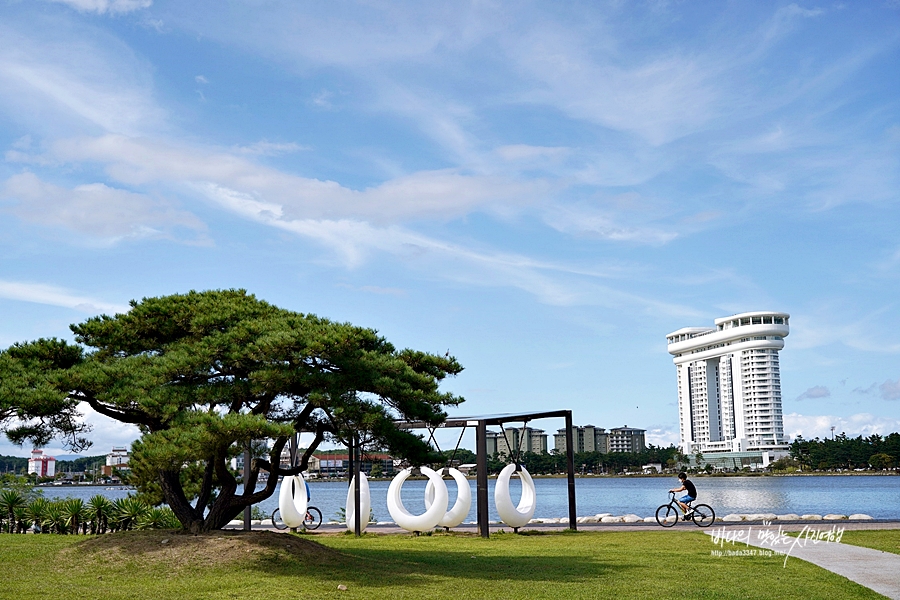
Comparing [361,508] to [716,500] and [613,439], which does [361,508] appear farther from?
[613,439]

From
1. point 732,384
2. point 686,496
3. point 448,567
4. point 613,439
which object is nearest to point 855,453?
point 732,384

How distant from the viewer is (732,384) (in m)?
168

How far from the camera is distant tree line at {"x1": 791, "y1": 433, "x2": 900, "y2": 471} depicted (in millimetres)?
121562

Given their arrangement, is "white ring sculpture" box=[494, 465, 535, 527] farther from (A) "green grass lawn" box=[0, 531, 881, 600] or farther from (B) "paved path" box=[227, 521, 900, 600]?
(A) "green grass lawn" box=[0, 531, 881, 600]

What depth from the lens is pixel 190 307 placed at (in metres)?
13.3

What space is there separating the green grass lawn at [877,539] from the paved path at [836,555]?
35 cm

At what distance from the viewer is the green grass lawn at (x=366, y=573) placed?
34.2 ft

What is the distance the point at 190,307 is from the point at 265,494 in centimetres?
328

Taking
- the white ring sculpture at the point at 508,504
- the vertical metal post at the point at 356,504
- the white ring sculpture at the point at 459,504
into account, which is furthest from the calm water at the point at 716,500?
the vertical metal post at the point at 356,504

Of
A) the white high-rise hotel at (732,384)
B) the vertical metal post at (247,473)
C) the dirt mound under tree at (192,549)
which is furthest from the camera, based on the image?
the white high-rise hotel at (732,384)

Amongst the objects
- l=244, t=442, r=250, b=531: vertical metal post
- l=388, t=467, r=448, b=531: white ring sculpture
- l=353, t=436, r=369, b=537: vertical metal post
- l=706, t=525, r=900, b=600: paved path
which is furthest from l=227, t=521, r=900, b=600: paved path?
l=244, t=442, r=250, b=531: vertical metal post

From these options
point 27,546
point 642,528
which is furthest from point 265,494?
point 642,528

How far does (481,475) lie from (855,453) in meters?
123

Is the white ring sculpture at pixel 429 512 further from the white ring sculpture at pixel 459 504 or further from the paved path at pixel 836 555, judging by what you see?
the paved path at pixel 836 555
